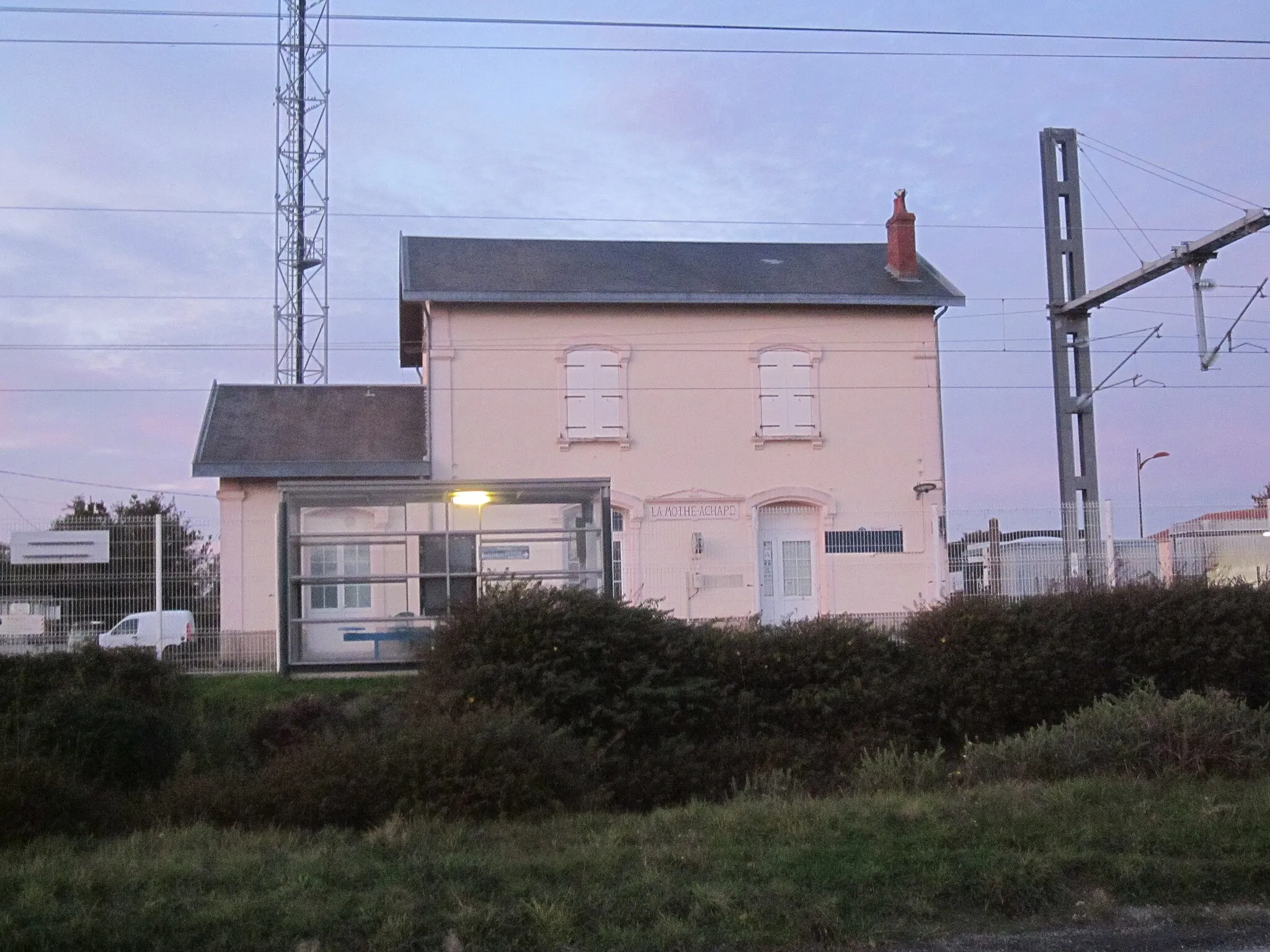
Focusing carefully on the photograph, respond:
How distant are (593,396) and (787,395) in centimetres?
395

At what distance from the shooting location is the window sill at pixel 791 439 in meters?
25.6

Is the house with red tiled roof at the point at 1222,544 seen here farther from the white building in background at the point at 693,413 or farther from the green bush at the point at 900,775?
the green bush at the point at 900,775

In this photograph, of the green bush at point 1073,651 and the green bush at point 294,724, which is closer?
the green bush at point 294,724

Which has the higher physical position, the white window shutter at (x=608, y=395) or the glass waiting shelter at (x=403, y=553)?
the white window shutter at (x=608, y=395)

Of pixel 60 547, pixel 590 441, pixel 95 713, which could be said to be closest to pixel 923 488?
pixel 590 441

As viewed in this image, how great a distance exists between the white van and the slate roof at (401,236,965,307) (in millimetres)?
9282

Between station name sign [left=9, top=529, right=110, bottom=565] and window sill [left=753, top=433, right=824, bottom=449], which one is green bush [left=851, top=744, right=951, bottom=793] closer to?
station name sign [left=9, top=529, right=110, bottom=565]

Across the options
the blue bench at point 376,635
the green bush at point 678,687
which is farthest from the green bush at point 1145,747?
the blue bench at point 376,635

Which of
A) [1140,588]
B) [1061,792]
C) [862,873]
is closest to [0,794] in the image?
[862,873]

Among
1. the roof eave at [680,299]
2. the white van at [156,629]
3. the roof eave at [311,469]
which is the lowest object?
the white van at [156,629]

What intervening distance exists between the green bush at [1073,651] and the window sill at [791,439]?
1054cm

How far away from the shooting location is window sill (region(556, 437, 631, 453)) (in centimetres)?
2516

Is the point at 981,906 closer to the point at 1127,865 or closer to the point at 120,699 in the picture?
the point at 1127,865

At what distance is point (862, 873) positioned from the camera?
7.14m
